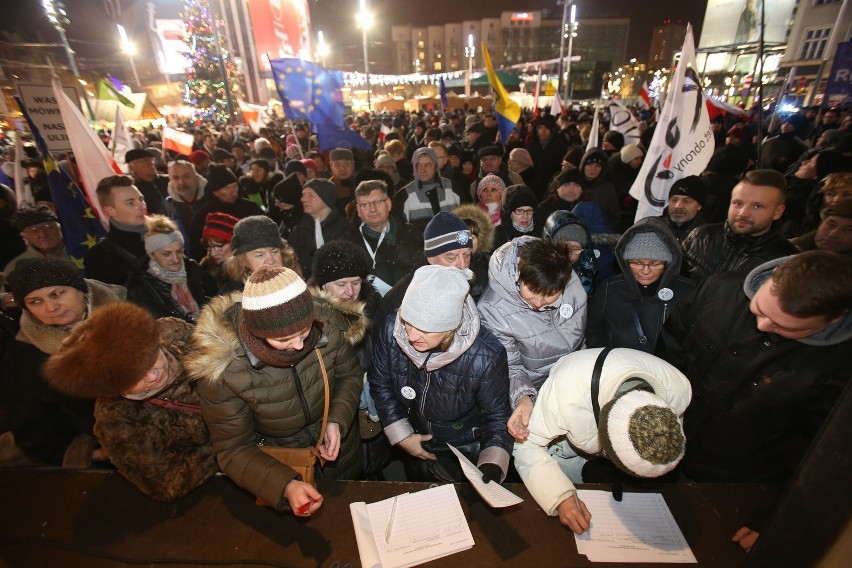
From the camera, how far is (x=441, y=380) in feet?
7.26

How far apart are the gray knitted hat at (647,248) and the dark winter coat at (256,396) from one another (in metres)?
2.06

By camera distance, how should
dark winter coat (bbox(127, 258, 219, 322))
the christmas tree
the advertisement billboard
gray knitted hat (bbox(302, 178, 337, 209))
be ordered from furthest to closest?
the advertisement billboard
the christmas tree
gray knitted hat (bbox(302, 178, 337, 209))
dark winter coat (bbox(127, 258, 219, 322))

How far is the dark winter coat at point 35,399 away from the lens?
7.75 feet

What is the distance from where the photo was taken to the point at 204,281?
3.62 meters

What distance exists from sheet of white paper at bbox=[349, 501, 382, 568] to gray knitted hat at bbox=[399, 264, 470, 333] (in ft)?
2.85

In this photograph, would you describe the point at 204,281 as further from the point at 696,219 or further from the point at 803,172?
the point at 803,172

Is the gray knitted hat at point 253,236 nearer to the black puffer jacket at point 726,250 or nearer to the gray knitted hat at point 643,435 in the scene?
the gray knitted hat at point 643,435

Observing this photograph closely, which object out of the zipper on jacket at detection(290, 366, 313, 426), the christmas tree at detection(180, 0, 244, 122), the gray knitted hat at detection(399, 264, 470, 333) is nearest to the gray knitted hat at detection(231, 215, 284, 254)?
the zipper on jacket at detection(290, 366, 313, 426)

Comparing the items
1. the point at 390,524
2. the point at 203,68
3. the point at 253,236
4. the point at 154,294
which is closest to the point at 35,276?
the point at 154,294

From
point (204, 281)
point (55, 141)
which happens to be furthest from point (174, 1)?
point (204, 281)

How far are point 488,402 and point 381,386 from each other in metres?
0.68

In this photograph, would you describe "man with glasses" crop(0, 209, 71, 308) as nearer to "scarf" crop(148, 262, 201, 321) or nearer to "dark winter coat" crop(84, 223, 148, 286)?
"dark winter coat" crop(84, 223, 148, 286)

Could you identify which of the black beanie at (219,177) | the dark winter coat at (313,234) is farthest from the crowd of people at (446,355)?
the black beanie at (219,177)

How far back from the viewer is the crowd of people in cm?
173
